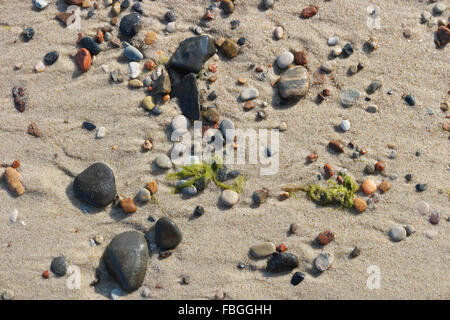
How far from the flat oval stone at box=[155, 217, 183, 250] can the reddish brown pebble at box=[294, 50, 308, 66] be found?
5.41 ft

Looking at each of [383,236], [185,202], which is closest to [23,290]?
[185,202]

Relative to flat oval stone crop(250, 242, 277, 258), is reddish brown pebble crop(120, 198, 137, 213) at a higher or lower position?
higher

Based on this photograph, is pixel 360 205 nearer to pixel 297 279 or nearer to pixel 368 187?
pixel 368 187

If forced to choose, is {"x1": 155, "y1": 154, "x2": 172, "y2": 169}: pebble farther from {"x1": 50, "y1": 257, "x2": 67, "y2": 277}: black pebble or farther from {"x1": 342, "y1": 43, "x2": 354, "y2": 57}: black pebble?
{"x1": 342, "y1": 43, "x2": 354, "y2": 57}: black pebble

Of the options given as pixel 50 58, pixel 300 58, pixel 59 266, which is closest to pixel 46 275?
pixel 59 266

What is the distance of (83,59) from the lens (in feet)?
11.3

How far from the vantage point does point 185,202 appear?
327 cm

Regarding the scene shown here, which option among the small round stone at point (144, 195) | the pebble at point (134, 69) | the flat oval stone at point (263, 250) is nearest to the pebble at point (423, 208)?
the flat oval stone at point (263, 250)

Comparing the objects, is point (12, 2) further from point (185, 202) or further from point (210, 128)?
point (185, 202)

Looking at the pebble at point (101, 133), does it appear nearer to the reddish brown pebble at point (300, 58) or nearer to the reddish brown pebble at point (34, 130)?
the reddish brown pebble at point (34, 130)

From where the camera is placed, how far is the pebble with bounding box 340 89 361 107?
11.3ft

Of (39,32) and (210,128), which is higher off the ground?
(39,32)

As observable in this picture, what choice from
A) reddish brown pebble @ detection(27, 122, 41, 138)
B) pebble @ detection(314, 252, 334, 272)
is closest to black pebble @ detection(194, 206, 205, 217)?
pebble @ detection(314, 252, 334, 272)

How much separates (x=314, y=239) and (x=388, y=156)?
891 millimetres
